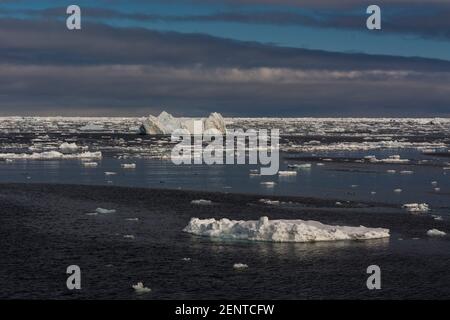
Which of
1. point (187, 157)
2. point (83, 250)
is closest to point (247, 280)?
point (83, 250)

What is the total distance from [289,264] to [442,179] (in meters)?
25.8

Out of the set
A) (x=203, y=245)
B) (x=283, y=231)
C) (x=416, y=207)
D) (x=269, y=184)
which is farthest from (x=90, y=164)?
(x=283, y=231)

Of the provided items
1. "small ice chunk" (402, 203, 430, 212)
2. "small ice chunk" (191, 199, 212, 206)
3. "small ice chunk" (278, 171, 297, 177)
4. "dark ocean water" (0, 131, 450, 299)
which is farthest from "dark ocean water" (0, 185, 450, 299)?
"small ice chunk" (278, 171, 297, 177)

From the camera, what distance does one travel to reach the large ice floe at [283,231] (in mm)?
22031

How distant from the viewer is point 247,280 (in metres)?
17.5

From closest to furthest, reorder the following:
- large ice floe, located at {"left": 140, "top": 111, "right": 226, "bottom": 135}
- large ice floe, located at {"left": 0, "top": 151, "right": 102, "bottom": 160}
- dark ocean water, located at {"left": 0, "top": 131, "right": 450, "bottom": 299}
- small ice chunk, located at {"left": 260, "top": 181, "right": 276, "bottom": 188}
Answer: dark ocean water, located at {"left": 0, "top": 131, "right": 450, "bottom": 299}
small ice chunk, located at {"left": 260, "top": 181, "right": 276, "bottom": 188}
large ice floe, located at {"left": 0, "top": 151, "right": 102, "bottom": 160}
large ice floe, located at {"left": 140, "top": 111, "right": 226, "bottom": 135}

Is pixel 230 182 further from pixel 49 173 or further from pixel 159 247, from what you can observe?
pixel 159 247

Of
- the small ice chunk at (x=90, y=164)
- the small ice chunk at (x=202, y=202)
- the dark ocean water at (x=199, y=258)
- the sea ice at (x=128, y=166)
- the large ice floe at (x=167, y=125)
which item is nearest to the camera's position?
the dark ocean water at (x=199, y=258)

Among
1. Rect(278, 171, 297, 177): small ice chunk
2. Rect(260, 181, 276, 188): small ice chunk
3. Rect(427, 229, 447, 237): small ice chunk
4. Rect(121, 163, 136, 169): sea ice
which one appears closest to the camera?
Rect(427, 229, 447, 237): small ice chunk

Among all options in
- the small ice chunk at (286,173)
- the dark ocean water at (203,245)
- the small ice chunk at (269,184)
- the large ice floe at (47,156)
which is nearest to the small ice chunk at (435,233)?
the dark ocean water at (203,245)

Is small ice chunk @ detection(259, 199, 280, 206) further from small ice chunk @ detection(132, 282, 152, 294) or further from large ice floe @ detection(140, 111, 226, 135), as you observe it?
large ice floe @ detection(140, 111, 226, 135)

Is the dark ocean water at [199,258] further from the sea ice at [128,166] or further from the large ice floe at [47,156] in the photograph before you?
the large ice floe at [47,156]

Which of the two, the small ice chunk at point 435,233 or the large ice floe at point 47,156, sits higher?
the large ice floe at point 47,156

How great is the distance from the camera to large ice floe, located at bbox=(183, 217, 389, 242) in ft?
72.3
